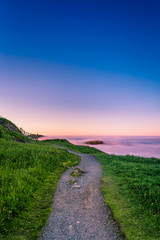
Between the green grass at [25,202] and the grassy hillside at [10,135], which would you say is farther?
the grassy hillside at [10,135]

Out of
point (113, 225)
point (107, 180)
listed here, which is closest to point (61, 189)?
point (107, 180)

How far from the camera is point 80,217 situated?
23.9 ft

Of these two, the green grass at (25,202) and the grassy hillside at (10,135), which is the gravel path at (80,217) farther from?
the grassy hillside at (10,135)

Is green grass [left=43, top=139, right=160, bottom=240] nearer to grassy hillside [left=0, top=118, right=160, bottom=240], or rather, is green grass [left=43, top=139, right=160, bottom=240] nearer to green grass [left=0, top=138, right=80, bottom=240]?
grassy hillside [left=0, top=118, right=160, bottom=240]

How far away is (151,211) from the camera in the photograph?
7.08 meters

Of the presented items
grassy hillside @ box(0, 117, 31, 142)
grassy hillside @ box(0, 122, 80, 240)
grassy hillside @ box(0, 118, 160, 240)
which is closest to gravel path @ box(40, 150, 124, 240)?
grassy hillside @ box(0, 118, 160, 240)

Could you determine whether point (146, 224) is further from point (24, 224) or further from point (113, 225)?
point (24, 224)

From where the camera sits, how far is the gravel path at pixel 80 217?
6.05 meters

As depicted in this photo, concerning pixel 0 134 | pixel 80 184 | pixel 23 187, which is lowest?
pixel 80 184

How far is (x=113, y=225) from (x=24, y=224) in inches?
153

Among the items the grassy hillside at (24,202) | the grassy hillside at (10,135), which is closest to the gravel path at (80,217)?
the grassy hillside at (24,202)

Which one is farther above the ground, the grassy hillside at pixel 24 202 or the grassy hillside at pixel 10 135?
the grassy hillside at pixel 10 135

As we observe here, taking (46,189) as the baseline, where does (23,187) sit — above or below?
above

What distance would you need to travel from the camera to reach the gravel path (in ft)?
19.9
